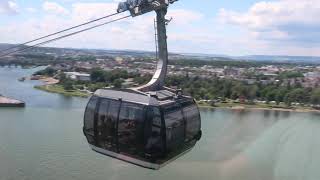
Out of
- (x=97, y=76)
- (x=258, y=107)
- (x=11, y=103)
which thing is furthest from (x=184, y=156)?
(x=97, y=76)

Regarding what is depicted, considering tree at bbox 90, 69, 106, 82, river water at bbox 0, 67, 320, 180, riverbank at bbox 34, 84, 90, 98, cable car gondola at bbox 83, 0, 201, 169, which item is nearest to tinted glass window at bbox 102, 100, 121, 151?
cable car gondola at bbox 83, 0, 201, 169

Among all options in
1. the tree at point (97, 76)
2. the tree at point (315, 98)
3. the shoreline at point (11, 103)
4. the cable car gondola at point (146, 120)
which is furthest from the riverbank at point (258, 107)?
the cable car gondola at point (146, 120)

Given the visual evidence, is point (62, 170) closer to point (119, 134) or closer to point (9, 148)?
point (9, 148)

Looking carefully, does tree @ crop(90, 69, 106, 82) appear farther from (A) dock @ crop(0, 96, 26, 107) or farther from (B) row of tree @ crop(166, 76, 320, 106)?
(A) dock @ crop(0, 96, 26, 107)

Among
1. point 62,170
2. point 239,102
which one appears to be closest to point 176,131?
point 62,170

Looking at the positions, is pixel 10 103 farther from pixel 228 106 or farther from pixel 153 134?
pixel 153 134

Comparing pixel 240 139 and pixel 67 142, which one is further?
pixel 240 139
